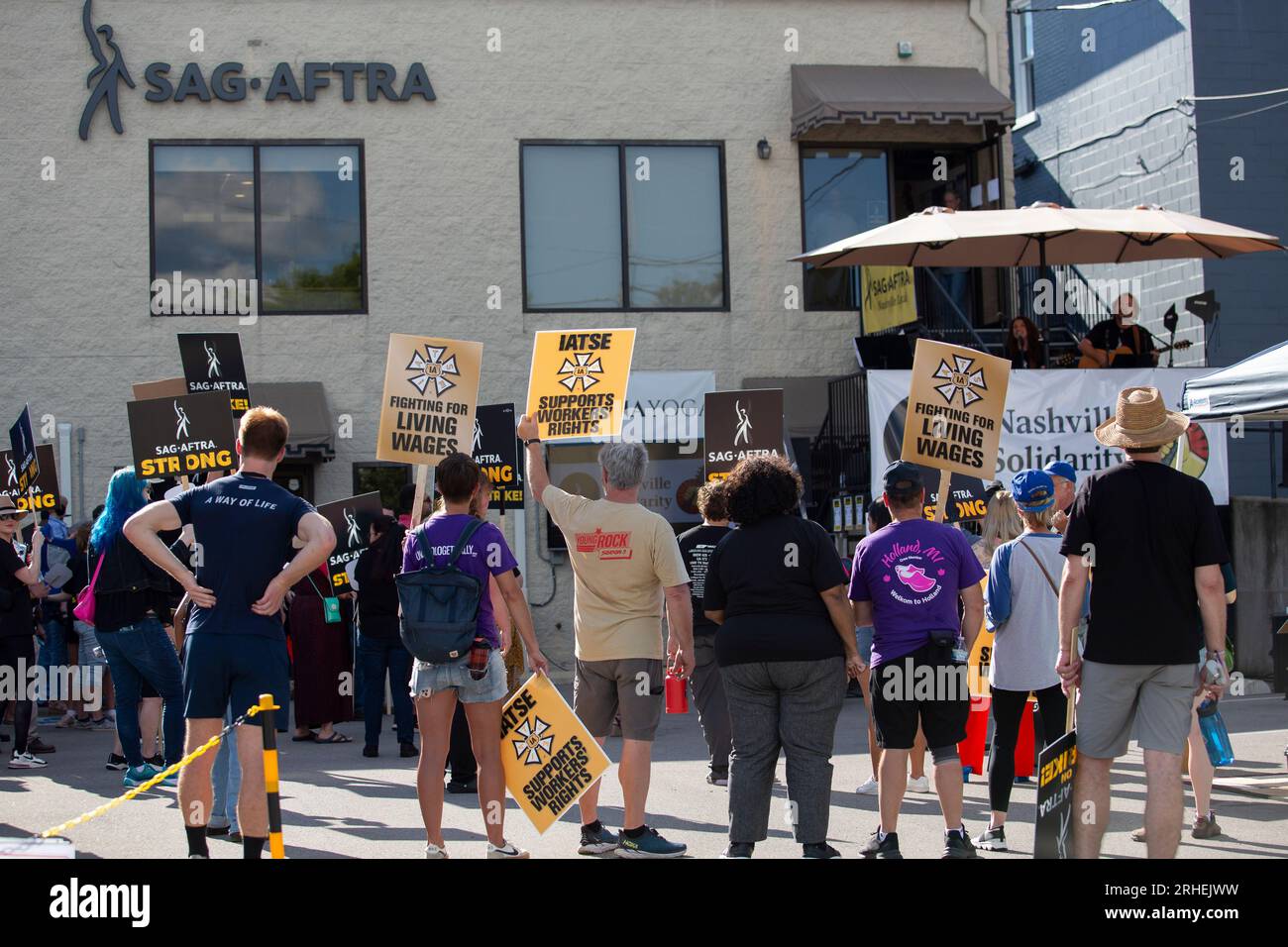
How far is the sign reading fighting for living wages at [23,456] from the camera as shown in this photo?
1191 centimetres

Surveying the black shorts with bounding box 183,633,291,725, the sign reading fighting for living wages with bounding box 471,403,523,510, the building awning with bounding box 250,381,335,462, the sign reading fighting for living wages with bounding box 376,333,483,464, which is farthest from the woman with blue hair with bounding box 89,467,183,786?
the building awning with bounding box 250,381,335,462

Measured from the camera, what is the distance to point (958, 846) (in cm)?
679

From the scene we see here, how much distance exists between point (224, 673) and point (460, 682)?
1.11 meters

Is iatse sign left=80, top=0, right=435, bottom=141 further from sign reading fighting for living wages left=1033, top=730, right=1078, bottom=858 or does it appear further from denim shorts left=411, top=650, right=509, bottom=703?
sign reading fighting for living wages left=1033, top=730, right=1078, bottom=858

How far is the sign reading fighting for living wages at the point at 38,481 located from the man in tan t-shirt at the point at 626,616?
6232 mm

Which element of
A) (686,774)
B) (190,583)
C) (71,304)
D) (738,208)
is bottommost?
(686,774)

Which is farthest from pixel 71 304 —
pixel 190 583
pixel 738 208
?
pixel 190 583

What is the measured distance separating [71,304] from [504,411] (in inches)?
260

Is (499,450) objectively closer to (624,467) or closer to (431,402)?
(431,402)

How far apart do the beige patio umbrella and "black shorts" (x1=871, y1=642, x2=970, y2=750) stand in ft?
23.1

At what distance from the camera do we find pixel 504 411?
12.6 m

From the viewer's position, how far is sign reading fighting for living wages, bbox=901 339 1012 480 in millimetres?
9242
